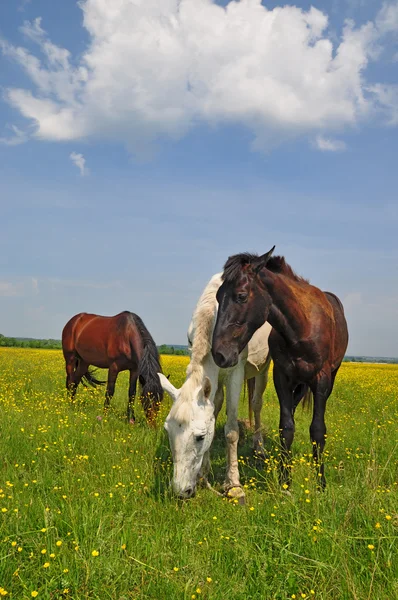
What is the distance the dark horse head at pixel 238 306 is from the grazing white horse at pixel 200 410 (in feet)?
1.41

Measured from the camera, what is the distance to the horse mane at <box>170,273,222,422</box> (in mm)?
3975

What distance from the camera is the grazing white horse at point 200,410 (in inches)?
152

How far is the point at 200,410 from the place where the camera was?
3988 mm

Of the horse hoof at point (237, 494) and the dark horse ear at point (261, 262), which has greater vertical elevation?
the dark horse ear at point (261, 262)

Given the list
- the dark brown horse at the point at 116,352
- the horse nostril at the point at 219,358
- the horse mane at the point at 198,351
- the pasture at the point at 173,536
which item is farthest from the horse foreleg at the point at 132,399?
the horse nostril at the point at 219,358

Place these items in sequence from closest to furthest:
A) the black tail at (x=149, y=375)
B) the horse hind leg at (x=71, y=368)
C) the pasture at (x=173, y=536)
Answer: the pasture at (x=173, y=536) → the black tail at (x=149, y=375) → the horse hind leg at (x=71, y=368)

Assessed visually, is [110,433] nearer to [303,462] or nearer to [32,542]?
[303,462]

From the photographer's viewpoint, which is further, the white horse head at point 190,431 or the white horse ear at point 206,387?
the white horse ear at point 206,387

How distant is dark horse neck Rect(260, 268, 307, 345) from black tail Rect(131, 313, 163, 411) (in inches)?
104

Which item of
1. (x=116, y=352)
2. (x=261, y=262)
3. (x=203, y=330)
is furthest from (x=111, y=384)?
(x=261, y=262)

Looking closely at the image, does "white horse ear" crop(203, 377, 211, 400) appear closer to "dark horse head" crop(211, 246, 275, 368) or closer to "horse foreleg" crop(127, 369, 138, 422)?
"dark horse head" crop(211, 246, 275, 368)

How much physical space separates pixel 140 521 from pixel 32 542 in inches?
36.3

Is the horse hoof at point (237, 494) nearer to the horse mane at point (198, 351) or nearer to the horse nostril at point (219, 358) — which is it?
the horse mane at point (198, 351)

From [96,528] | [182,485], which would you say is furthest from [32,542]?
[182,485]
